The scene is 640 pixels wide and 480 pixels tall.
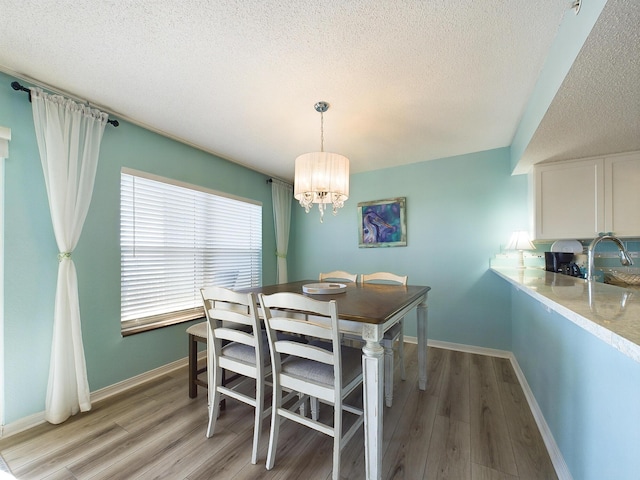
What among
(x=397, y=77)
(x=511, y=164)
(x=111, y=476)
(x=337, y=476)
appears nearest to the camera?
(x=337, y=476)

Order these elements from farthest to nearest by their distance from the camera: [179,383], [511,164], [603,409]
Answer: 1. [511,164]
2. [179,383]
3. [603,409]

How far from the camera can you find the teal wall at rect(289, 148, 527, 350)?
9.37 ft

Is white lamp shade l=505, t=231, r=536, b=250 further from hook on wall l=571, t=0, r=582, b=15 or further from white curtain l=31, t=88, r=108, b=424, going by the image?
white curtain l=31, t=88, r=108, b=424

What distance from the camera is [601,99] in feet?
4.51

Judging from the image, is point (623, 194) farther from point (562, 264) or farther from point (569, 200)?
point (562, 264)

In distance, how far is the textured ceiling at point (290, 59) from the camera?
1.26m

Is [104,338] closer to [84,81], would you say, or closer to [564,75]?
[84,81]

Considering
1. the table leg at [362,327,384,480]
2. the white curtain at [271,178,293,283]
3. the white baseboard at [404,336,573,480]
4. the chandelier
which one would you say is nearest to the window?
the white curtain at [271,178,293,283]

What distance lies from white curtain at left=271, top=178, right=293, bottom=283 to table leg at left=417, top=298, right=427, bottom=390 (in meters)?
2.27

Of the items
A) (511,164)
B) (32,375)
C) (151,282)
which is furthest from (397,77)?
(32,375)

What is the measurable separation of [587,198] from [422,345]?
73.5 inches

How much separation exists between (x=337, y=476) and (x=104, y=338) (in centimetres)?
205

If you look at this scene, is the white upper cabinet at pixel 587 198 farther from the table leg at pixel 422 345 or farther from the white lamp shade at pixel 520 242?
the table leg at pixel 422 345

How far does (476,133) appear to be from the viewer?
2.53m
